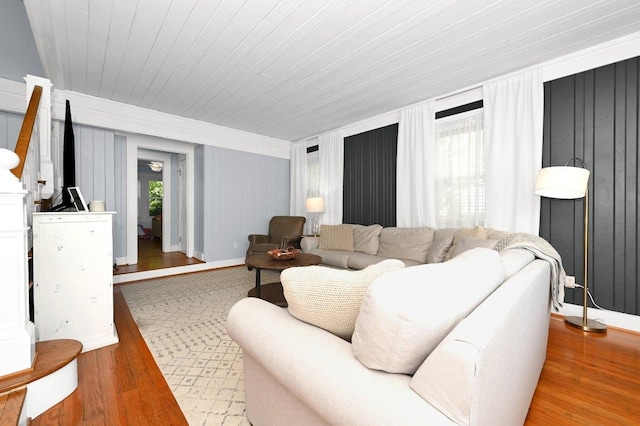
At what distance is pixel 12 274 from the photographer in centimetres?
149

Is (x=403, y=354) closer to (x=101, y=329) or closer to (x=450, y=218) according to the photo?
(x=101, y=329)

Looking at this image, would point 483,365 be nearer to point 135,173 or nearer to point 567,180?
point 567,180

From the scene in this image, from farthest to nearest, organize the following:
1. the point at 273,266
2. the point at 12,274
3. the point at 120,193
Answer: the point at 120,193 → the point at 273,266 → the point at 12,274

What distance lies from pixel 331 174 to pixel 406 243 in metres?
2.22

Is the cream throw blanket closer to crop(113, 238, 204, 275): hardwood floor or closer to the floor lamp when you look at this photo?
the floor lamp

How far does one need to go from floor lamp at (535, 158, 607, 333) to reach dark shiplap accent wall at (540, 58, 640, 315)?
0.18m

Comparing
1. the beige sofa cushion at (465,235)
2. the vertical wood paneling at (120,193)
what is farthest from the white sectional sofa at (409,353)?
the vertical wood paneling at (120,193)

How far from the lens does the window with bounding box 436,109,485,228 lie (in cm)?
344

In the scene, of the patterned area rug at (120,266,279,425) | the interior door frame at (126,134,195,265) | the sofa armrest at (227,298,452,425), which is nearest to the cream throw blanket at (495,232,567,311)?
the sofa armrest at (227,298,452,425)

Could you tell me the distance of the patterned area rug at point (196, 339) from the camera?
1606 mm

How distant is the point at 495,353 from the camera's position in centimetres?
76

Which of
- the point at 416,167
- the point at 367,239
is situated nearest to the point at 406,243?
the point at 367,239

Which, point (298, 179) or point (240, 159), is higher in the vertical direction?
point (240, 159)

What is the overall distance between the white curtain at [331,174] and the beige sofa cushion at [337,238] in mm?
713
